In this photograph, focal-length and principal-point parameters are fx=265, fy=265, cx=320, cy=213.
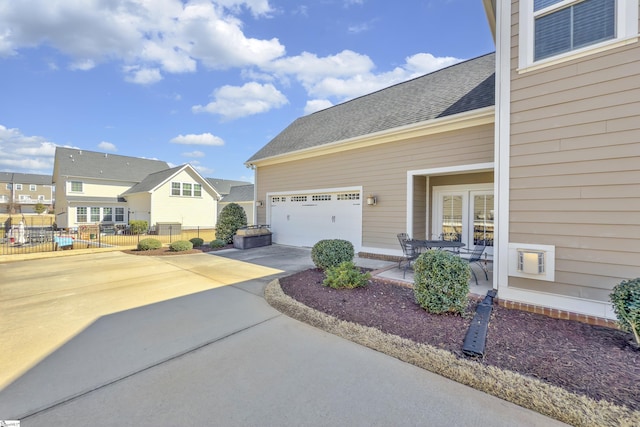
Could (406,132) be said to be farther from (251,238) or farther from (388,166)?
(251,238)

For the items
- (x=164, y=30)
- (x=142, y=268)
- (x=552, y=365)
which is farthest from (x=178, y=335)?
(x=164, y=30)

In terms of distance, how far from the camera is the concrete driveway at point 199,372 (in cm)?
213

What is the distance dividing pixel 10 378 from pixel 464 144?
8724 millimetres

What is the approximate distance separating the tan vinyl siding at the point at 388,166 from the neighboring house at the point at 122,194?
50.1 ft

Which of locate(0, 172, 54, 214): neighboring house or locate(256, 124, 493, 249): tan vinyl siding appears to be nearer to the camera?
Answer: locate(256, 124, 493, 249): tan vinyl siding

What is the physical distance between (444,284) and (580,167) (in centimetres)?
251

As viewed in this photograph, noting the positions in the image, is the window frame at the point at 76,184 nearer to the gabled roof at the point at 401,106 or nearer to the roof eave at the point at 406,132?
the gabled roof at the point at 401,106

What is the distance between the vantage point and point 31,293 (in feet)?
17.4

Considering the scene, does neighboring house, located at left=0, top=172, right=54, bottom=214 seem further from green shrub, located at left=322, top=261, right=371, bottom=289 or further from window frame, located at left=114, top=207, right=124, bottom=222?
green shrub, located at left=322, top=261, right=371, bottom=289

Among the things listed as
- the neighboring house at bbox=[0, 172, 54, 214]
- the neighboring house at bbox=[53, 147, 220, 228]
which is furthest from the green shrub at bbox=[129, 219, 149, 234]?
the neighboring house at bbox=[0, 172, 54, 214]

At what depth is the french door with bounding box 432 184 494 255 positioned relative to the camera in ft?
25.5

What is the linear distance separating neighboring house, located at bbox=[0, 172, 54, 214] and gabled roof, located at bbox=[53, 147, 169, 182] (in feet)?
99.2

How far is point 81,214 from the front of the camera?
2103 centimetres

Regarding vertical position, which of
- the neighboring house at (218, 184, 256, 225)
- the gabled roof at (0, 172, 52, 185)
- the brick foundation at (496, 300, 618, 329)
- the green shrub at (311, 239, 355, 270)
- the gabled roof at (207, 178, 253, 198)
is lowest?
the brick foundation at (496, 300, 618, 329)
